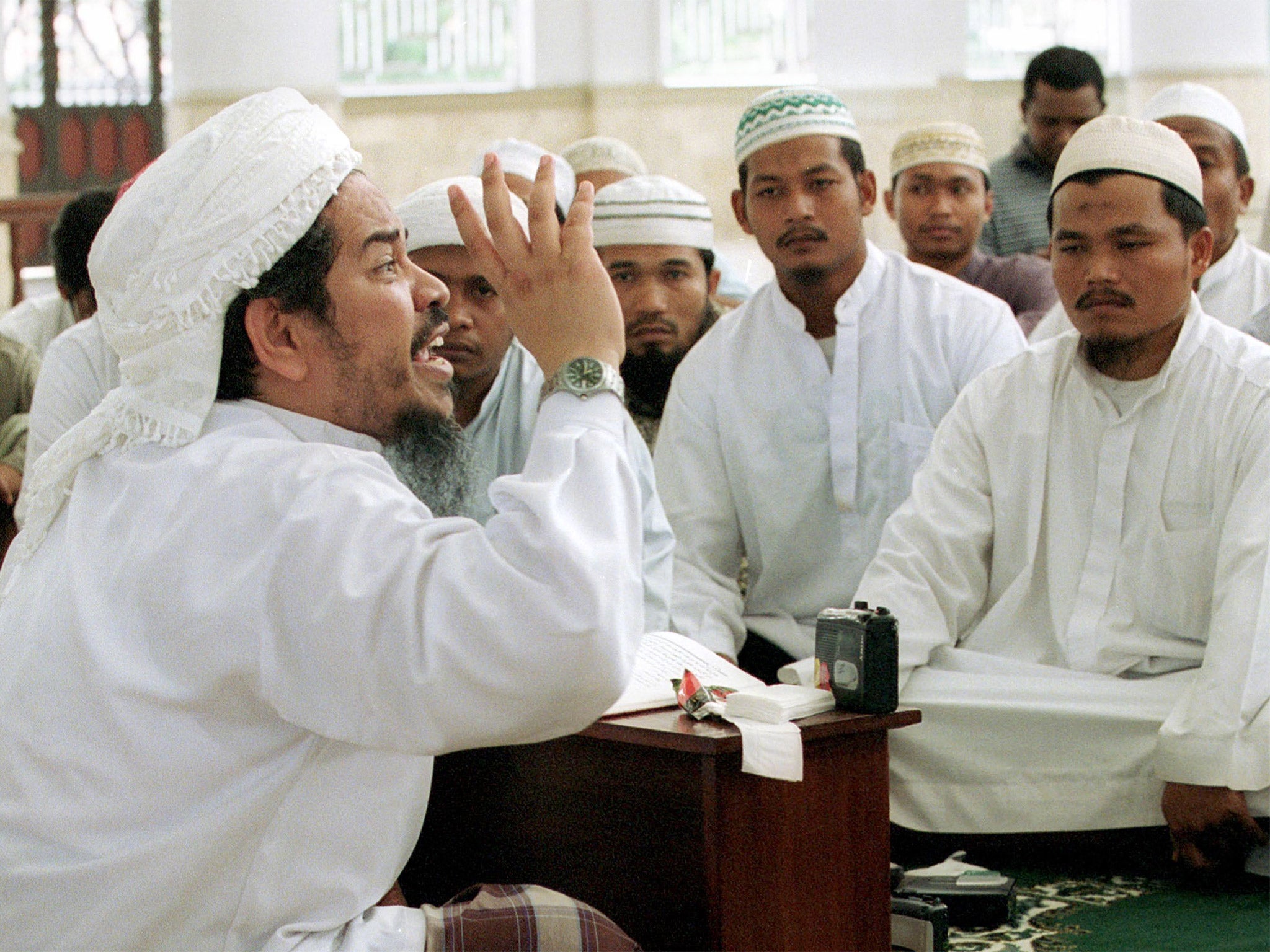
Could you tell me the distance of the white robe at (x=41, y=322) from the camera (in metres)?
5.92

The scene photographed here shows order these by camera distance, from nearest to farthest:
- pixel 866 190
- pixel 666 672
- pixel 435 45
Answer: pixel 666 672 < pixel 866 190 < pixel 435 45

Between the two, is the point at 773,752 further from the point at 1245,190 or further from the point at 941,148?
the point at 941,148

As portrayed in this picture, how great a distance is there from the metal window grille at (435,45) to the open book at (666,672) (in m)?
9.39

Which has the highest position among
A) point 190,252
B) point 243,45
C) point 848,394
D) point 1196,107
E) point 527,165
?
point 243,45

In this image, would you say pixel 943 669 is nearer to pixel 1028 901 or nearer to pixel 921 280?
pixel 1028 901

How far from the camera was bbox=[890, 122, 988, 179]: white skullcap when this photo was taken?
581cm

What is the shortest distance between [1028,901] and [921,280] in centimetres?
193

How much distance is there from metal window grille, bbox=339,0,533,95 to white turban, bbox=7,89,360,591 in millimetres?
9991

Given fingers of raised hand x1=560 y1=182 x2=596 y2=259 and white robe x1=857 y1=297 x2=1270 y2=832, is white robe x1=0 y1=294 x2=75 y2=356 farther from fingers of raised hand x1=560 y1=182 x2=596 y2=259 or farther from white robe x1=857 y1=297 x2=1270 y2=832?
fingers of raised hand x1=560 y1=182 x2=596 y2=259

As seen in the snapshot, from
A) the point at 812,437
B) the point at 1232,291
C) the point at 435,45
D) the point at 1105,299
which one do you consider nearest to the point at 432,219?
the point at 812,437

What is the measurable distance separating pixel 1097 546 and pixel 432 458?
1.94 meters

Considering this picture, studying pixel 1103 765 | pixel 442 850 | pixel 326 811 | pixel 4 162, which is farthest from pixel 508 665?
pixel 4 162

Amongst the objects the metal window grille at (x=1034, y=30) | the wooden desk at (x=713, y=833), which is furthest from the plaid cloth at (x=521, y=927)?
the metal window grille at (x=1034, y=30)

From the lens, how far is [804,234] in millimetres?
4332
